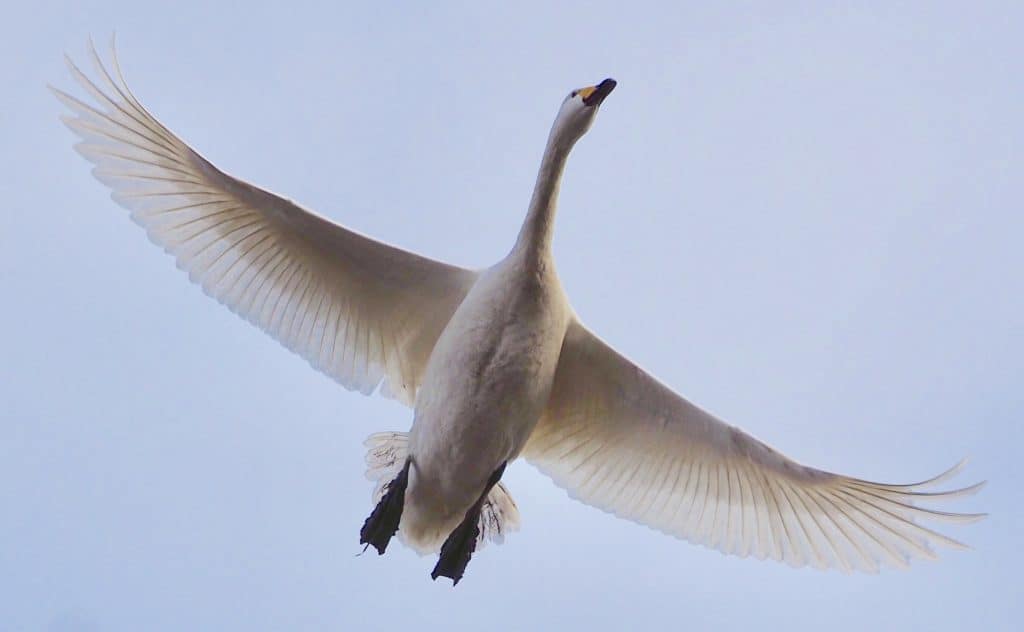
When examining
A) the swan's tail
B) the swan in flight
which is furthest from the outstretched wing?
the swan's tail

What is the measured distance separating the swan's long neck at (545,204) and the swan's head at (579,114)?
0.02 meters

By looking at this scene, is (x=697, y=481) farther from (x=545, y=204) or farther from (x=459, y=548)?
(x=545, y=204)

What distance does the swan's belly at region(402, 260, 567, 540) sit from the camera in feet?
38.0

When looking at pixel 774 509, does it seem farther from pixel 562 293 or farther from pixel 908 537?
pixel 562 293

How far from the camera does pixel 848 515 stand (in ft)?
42.3

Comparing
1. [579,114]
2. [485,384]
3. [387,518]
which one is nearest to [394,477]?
[387,518]

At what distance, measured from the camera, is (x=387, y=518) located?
1226 centimetres

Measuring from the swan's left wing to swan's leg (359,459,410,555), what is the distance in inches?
52.7

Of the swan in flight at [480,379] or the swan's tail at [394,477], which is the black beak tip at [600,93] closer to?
the swan in flight at [480,379]

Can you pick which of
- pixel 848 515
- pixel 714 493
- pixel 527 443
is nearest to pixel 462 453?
pixel 527 443

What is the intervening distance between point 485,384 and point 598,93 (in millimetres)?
2394

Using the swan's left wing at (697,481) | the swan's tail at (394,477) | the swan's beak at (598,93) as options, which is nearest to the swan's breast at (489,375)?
the swan's left wing at (697,481)

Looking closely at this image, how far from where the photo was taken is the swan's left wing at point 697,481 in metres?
12.6

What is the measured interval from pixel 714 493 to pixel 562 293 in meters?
2.45
